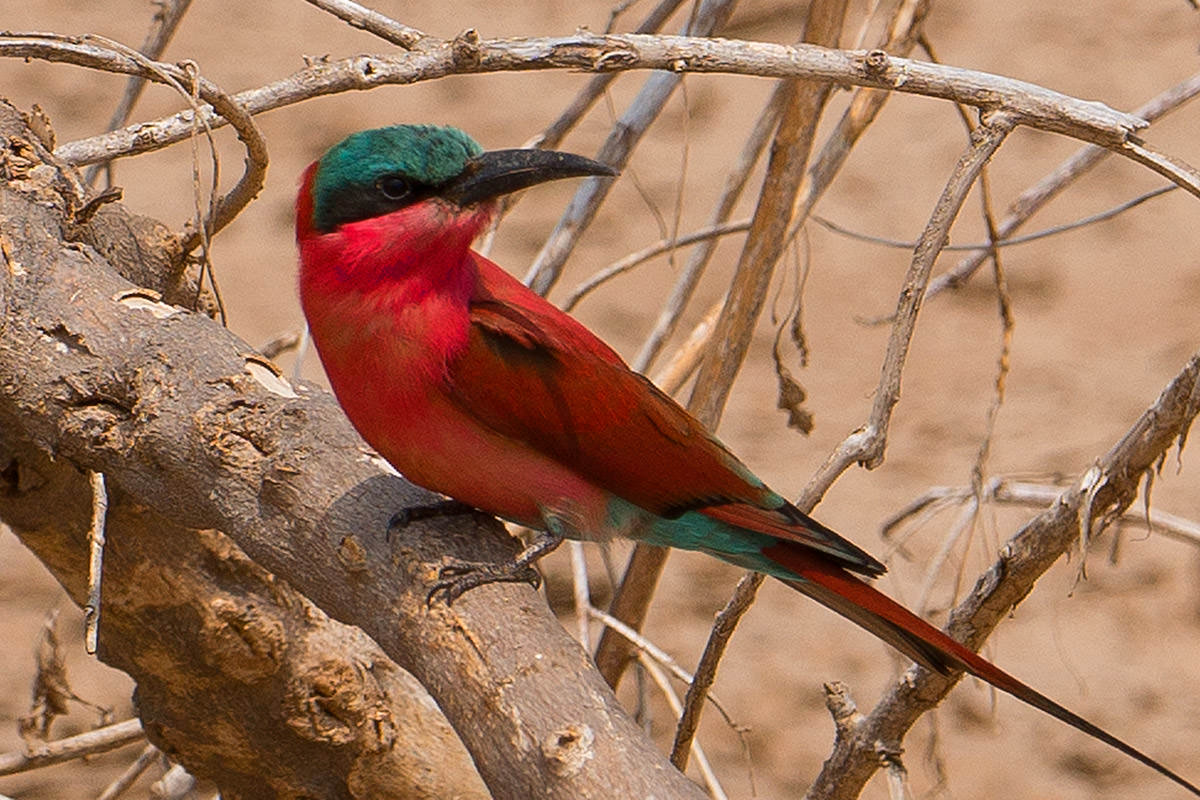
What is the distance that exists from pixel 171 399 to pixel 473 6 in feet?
12.5

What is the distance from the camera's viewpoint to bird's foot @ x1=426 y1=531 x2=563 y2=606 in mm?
1372

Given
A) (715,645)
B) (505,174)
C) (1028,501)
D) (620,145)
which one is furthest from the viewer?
(620,145)

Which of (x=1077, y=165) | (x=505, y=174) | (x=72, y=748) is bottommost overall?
(x=72, y=748)

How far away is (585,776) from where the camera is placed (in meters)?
1.15

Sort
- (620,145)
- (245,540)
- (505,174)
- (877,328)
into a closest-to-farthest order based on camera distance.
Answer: (245,540)
(505,174)
(620,145)
(877,328)

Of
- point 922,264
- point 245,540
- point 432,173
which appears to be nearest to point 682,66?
point 922,264

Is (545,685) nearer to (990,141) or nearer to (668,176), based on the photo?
(990,141)

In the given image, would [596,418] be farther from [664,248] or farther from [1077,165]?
[1077,165]

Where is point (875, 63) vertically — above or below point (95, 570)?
above

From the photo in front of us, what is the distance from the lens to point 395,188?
67.8 inches

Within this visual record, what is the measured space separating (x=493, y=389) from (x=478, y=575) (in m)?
0.31

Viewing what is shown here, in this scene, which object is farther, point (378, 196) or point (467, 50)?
point (378, 196)

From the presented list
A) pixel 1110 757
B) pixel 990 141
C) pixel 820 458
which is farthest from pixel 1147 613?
pixel 990 141

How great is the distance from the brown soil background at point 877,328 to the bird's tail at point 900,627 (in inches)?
47.7
